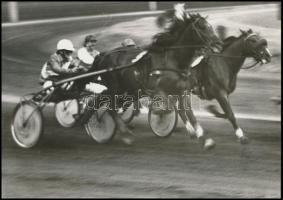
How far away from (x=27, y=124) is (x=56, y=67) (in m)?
0.76

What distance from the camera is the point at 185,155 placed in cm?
540

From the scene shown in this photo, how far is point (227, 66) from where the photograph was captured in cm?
521

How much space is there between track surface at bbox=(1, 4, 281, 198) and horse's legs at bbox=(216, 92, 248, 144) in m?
0.07

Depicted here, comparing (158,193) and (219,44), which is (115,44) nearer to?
(219,44)

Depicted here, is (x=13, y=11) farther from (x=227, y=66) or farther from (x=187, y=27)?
(x=227, y=66)

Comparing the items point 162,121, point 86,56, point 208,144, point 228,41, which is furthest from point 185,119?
point 86,56

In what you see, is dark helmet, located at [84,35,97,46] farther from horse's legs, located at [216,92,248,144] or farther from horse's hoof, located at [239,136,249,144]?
horse's hoof, located at [239,136,249,144]

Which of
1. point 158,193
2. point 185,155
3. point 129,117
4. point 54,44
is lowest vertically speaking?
point 158,193

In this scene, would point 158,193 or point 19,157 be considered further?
point 19,157

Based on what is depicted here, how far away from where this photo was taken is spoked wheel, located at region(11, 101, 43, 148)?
18.5 feet

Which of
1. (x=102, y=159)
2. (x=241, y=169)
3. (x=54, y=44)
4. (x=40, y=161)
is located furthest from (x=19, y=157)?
(x=241, y=169)

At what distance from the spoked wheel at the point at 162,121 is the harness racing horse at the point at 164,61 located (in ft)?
0.71

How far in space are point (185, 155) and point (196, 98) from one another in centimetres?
66

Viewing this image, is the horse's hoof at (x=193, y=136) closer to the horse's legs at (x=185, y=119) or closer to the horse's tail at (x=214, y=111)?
the horse's legs at (x=185, y=119)
